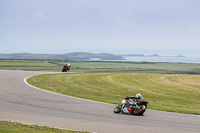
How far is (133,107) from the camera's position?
1436 centimetres

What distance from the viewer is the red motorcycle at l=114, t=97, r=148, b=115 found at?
46.7 feet

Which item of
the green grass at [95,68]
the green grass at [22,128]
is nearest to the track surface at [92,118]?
the green grass at [22,128]

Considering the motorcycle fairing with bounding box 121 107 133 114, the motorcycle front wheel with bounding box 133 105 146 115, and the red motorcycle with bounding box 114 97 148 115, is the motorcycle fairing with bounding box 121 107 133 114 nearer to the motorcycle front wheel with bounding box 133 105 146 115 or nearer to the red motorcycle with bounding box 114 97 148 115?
the red motorcycle with bounding box 114 97 148 115

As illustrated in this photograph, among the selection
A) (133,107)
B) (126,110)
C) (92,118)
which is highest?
(133,107)

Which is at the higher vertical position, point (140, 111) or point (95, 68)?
point (140, 111)

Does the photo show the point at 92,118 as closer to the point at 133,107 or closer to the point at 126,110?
the point at 126,110

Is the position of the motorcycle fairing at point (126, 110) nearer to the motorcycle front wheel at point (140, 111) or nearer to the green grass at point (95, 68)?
the motorcycle front wheel at point (140, 111)

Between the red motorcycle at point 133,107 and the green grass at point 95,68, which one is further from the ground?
the red motorcycle at point 133,107

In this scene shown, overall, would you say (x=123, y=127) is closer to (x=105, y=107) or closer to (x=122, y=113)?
(x=122, y=113)

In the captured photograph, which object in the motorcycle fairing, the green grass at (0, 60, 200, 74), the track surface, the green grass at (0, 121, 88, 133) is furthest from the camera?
the green grass at (0, 60, 200, 74)

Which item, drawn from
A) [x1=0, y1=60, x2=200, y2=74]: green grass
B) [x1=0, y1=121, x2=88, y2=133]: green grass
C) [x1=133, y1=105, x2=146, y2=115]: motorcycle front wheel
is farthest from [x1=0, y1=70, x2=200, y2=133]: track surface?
[x1=0, y1=60, x2=200, y2=74]: green grass

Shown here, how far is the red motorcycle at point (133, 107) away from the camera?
46.7 ft

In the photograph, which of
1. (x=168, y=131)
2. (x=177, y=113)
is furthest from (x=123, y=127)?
(x=177, y=113)

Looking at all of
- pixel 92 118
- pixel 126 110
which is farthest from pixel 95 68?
pixel 92 118
